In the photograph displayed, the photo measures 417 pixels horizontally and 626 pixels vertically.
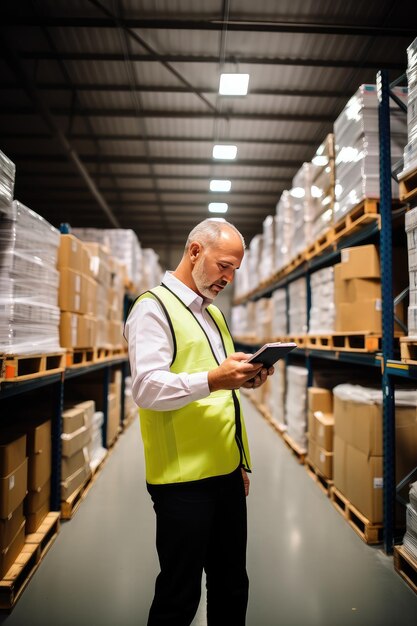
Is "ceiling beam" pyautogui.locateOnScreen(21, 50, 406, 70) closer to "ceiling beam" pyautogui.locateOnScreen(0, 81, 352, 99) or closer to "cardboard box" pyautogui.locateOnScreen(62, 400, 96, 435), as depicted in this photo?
"ceiling beam" pyautogui.locateOnScreen(0, 81, 352, 99)

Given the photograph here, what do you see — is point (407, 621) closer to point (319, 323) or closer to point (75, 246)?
point (319, 323)

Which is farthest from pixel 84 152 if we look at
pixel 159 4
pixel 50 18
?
pixel 159 4

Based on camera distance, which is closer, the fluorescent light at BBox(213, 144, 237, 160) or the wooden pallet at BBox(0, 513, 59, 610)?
the wooden pallet at BBox(0, 513, 59, 610)

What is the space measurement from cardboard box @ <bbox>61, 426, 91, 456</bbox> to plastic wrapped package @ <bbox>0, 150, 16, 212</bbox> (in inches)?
80.8

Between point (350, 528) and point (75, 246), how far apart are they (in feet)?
11.2

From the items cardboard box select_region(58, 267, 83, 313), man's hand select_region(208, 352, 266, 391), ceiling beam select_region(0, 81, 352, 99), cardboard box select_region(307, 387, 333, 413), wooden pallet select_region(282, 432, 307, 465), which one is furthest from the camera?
ceiling beam select_region(0, 81, 352, 99)

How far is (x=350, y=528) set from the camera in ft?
11.8

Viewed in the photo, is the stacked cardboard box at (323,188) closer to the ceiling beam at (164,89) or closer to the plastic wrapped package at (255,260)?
the ceiling beam at (164,89)

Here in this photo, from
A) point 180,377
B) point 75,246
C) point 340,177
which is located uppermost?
point 340,177

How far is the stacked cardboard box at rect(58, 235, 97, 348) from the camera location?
11.6ft

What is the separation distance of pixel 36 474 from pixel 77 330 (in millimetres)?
1333

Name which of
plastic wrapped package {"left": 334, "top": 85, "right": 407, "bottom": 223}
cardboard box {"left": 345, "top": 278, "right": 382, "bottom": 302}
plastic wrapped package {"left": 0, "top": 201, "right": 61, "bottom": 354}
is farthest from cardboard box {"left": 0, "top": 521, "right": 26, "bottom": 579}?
plastic wrapped package {"left": 334, "top": 85, "right": 407, "bottom": 223}

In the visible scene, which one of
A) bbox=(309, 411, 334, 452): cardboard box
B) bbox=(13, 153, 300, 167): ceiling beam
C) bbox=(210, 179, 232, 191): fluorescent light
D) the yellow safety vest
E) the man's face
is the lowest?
bbox=(309, 411, 334, 452): cardboard box

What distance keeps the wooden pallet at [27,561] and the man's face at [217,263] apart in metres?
2.13
